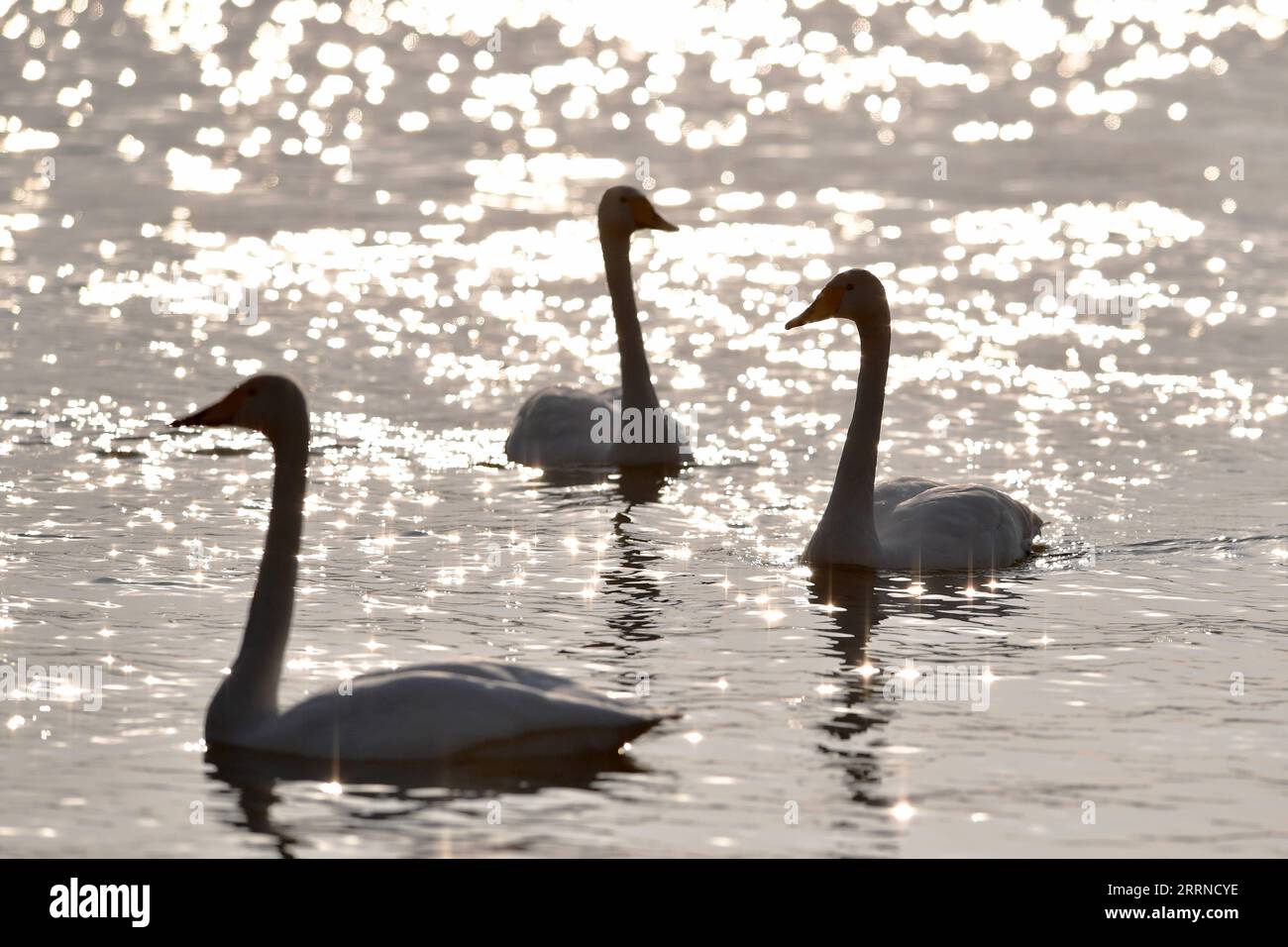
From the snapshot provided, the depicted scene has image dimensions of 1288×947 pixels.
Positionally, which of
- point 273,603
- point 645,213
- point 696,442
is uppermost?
point 645,213

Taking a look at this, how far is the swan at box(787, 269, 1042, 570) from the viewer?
12.8 metres

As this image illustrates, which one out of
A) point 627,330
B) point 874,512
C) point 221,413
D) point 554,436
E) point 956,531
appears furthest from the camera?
point 627,330

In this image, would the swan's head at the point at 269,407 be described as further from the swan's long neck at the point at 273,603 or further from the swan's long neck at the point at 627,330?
the swan's long neck at the point at 627,330

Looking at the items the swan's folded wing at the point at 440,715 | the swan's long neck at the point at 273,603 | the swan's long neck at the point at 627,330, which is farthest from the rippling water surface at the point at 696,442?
the swan's long neck at the point at 627,330

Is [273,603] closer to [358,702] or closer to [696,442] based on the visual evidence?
[358,702]

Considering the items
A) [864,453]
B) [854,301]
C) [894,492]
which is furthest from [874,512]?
[854,301]

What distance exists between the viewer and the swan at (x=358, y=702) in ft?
29.0

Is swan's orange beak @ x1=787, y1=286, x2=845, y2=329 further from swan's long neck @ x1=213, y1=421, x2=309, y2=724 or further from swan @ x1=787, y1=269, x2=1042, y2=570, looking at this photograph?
swan's long neck @ x1=213, y1=421, x2=309, y2=724

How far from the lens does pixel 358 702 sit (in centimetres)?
887

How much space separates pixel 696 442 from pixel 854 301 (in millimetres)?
3568

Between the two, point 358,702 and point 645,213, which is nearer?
point 358,702

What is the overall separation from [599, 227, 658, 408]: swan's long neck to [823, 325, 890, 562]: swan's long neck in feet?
9.59

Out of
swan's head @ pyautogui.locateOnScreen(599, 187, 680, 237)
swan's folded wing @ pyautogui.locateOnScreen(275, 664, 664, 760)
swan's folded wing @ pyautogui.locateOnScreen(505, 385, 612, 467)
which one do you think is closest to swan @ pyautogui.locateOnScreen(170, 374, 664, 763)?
swan's folded wing @ pyautogui.locateOnScreen(275, 664, 664, 760)

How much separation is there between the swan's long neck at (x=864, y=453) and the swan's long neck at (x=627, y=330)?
9.59 ft
